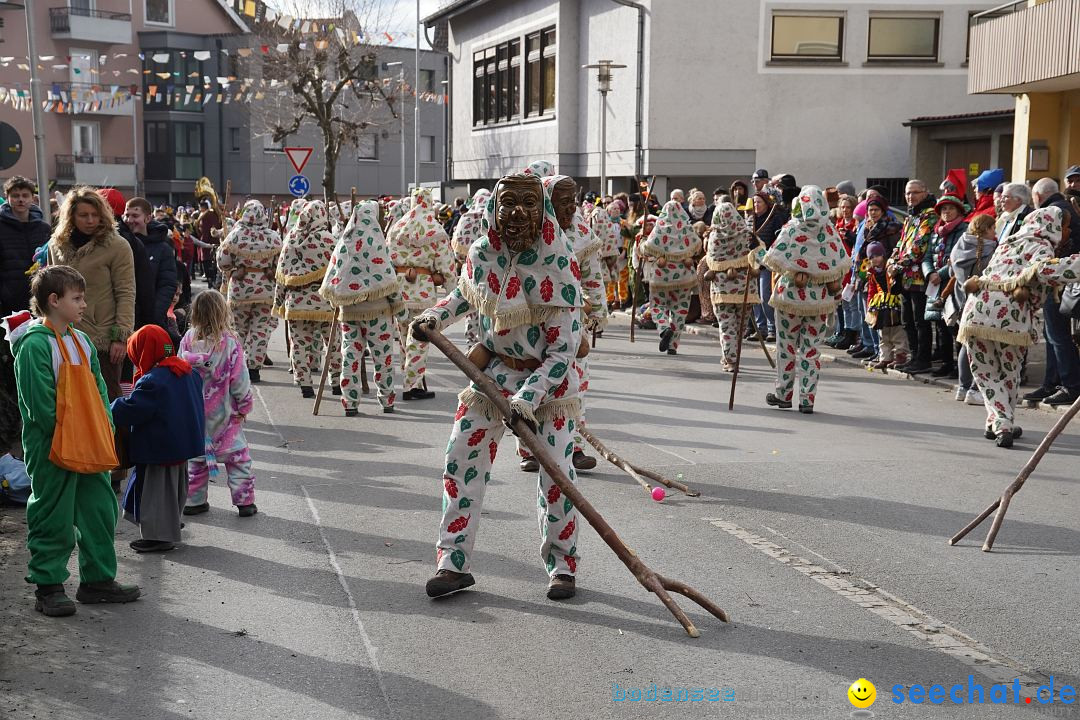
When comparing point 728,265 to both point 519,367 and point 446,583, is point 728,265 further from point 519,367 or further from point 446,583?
point 446,583

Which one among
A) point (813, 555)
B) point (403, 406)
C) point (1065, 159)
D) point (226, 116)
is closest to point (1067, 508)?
point (813, 555)

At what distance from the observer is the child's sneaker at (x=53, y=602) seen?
19.5 feet

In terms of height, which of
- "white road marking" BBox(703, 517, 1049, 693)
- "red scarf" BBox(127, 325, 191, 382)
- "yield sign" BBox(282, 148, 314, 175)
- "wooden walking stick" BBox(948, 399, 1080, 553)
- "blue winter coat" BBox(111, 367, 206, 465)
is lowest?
"white road marking" BBox(703, 517, 1049, 693)

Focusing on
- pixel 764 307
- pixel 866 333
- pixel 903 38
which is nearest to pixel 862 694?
pixel 866 333

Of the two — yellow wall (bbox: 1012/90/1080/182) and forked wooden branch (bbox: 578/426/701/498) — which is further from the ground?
yellow wall (bbox: 1012/90/1080/182)

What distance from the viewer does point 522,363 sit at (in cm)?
613

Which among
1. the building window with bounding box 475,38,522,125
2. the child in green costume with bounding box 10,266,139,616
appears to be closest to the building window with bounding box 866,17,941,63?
the building window with bounding box 475,38,522,125

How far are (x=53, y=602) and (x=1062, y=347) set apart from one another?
965 centimetres

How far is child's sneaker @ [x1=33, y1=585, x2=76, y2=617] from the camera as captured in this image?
234 inches

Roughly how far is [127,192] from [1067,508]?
54516mm

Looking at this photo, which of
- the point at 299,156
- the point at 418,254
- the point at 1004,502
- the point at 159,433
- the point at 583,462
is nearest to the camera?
the point at 159,433

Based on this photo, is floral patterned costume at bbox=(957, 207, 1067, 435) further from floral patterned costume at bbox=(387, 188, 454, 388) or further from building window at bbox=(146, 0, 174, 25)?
building window at bbox=(146, 0, 174, 25)

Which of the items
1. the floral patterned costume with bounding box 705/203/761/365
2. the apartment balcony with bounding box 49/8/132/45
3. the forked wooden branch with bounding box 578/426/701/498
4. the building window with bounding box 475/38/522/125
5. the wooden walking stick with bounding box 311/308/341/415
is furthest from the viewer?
the apartment balcony with bounding box 49/8/132/45

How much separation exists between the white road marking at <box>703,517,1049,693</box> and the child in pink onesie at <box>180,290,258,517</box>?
123 inches
